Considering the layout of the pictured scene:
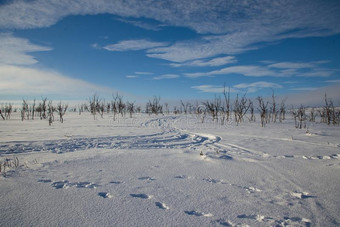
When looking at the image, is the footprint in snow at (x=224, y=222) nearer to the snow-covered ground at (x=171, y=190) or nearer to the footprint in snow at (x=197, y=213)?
the snow-covered ground at (x=171, y=190)

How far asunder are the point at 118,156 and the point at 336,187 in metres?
3.53

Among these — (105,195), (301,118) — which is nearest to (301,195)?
(105,195)

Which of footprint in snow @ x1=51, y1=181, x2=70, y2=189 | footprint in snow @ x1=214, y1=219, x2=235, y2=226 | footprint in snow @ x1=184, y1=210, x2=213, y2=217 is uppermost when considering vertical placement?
footprint in snow @ x1=51, y1=181, x2=70, y2=189

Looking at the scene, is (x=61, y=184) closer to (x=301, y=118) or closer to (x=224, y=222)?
(x=224, y=222)

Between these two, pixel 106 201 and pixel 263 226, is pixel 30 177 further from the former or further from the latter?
pixel 263 226

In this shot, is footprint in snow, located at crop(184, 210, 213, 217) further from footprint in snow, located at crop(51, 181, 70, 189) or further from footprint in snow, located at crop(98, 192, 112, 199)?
footprint in snow, located at crop(51, 181, 70, 189)

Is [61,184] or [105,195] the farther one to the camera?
[61,184]

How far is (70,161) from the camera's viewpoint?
3469mm

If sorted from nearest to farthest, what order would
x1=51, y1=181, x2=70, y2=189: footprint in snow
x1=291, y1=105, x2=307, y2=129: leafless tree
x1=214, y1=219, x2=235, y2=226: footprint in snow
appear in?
x1=214, y1=219, x2=235, y2=226: footprint in snow < x1=51, y1=181, x2=70, y2=189: footprint in snow < x1=291, y1=105, x2=307, y2=129: leafless tree

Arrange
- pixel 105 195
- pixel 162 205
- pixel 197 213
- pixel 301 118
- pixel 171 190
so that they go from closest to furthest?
pixel 197 213, pixel 162 205, pixel 105 195, pixel 171 190, pixel 301 118

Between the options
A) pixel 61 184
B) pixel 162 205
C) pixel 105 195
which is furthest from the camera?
pixel 61 184

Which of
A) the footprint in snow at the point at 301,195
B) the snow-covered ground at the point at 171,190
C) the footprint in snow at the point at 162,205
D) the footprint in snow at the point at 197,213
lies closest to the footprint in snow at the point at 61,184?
the snow-covered ground at the point at 171,190

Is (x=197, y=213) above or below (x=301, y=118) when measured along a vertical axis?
below

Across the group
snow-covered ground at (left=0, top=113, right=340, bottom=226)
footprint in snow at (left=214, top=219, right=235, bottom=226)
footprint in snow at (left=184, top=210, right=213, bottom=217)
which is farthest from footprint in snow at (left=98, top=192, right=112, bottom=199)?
footprint in snow at (left=214, top=219, right=235, bottom=226)
